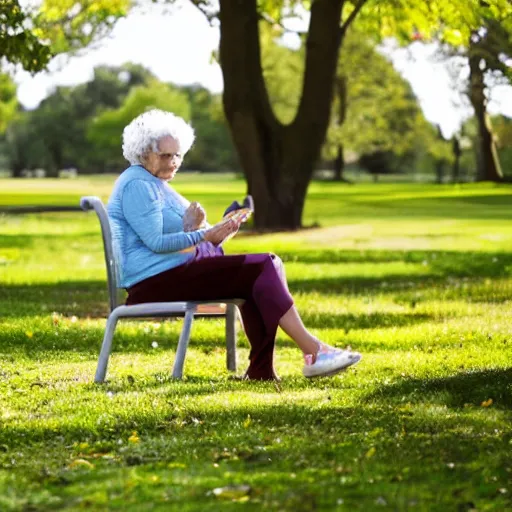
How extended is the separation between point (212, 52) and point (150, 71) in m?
110

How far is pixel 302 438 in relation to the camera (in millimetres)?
7043

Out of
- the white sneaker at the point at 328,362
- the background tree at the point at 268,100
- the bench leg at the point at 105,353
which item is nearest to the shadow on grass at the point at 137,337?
the bench leg at the point at 105,353

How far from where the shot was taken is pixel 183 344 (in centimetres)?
916

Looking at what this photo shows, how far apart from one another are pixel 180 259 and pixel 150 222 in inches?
14.0

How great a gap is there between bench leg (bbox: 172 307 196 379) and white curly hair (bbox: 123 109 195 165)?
1.09m

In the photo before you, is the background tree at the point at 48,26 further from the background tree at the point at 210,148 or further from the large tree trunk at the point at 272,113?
the background tree at the point at 210,148

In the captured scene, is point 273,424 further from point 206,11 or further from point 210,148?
point 210,148

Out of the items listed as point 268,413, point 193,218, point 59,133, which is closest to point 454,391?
point 268,413

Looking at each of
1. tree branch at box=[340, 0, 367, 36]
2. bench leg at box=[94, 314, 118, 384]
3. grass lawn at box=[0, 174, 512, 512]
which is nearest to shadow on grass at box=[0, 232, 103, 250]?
tree branch at box=[340, 0, 367, 36]

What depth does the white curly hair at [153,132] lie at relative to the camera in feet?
29.5

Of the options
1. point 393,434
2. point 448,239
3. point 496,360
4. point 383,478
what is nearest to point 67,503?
point 383,478

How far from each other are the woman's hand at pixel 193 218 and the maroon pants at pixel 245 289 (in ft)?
0.75

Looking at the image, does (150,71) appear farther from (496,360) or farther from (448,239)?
(496,360)

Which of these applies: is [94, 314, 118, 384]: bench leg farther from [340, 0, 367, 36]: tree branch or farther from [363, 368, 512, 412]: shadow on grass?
[340, 0, 367, 36]: tree branch
